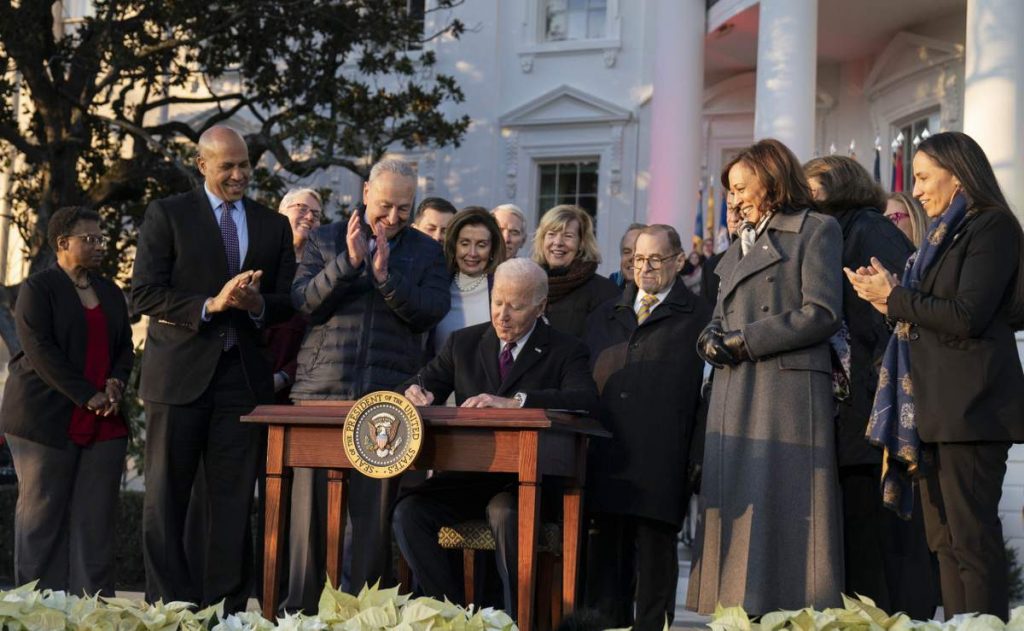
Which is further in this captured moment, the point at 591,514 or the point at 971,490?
the point at 591,514

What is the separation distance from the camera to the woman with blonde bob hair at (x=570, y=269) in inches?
304

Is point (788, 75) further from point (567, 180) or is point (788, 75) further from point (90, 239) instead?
point (90, 239)

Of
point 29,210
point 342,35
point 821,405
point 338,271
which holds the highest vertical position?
point 342,35

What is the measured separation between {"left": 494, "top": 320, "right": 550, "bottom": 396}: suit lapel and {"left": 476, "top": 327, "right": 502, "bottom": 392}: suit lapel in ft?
0.07

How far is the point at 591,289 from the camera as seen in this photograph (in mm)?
7785

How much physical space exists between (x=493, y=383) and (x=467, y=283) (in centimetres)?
129

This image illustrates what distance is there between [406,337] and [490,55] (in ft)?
52.5

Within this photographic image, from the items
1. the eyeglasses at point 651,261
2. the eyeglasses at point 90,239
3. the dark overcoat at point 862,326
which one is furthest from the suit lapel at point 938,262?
the eyeglasses at point 90,239

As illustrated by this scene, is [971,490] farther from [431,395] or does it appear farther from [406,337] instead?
[406,337]

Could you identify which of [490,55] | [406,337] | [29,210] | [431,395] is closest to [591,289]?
[406,337]

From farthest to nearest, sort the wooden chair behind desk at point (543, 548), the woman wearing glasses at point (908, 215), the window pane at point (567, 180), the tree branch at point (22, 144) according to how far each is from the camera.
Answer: the window pane at point (567, 180) < the tree branch at point (22, 144) < the woman wearing glasses at point (908, 215) < the wooden chair behind desk at point (543, 548)

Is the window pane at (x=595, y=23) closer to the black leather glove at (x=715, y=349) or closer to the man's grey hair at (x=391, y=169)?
the man's grey hair at (x=391, y=169)

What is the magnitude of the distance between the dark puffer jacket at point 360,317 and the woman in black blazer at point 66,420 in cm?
131

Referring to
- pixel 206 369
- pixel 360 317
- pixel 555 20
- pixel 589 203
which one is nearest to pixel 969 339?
pixel 360 317
